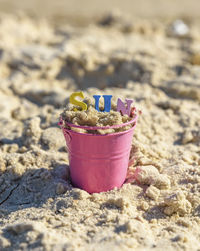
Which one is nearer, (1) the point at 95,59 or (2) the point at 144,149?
(2) the point at 144,149

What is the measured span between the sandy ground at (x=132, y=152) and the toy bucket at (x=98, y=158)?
0.08 meters

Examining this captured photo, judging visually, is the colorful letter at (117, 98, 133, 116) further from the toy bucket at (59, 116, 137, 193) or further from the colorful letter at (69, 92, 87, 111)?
the colorful letter at (69, 92, 87, 111)

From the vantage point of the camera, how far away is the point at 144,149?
255cm

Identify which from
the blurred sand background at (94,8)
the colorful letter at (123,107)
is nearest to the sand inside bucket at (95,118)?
the colorful letter at (123,107)

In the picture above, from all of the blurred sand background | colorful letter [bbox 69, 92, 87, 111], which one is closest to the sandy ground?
colorful letter [bbox 69, 92, 87, 111]

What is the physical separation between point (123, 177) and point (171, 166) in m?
0.40

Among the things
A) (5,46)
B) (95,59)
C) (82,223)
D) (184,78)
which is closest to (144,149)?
(82,223)

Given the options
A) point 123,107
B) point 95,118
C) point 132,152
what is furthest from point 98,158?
point 132,152

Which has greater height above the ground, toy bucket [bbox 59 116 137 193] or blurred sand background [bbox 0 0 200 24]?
blurred sand background [bbox 0 0 200 24]

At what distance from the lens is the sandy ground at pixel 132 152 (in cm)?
183

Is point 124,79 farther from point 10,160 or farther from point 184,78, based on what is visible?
point 10,160

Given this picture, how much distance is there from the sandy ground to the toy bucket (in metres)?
0.08

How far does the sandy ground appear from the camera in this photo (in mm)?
1833

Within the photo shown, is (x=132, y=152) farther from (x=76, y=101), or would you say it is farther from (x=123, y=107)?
(x=76, y=101)
